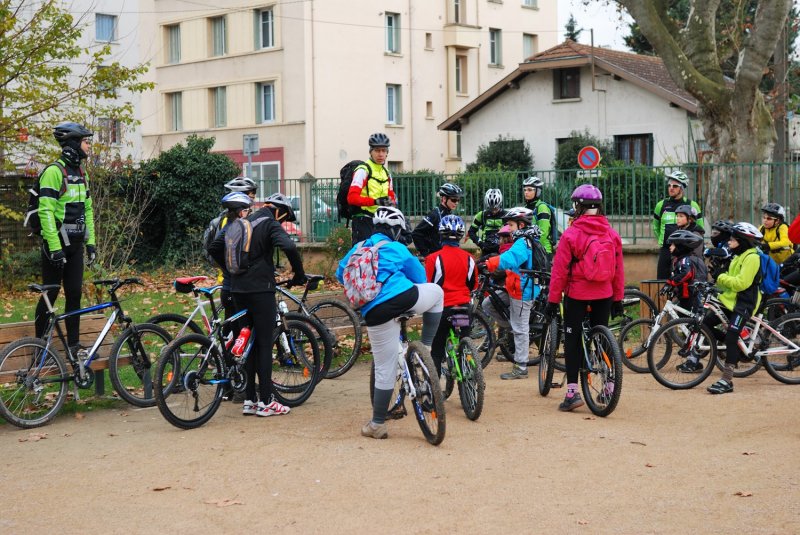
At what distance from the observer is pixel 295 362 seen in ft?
32.4

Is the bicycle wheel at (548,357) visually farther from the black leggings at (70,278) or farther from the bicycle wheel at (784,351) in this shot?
the black leggings at (70,278)

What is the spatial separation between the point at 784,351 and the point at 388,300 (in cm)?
469

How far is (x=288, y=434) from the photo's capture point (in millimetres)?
8461

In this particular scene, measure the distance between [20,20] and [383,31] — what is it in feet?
94.6

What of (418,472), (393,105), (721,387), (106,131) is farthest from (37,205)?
(393,105)

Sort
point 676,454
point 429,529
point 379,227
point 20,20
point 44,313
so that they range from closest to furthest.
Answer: point 429,529
point 676,454
point 379,227
point 44,313
point 20,20

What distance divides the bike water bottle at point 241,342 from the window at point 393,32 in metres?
39.4

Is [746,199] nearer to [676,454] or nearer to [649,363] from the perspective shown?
[649,363]

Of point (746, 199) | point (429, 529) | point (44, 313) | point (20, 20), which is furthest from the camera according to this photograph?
point (20, 20)

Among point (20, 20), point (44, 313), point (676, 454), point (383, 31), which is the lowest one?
point (676, 454)

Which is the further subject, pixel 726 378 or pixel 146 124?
pixel 146 124

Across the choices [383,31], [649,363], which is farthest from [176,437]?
[383,31]

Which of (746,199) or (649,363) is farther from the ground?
(746,199)

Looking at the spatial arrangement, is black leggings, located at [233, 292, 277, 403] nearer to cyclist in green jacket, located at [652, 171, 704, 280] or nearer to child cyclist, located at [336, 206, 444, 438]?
child cyclist, located at [336, 206, 444, 438]
